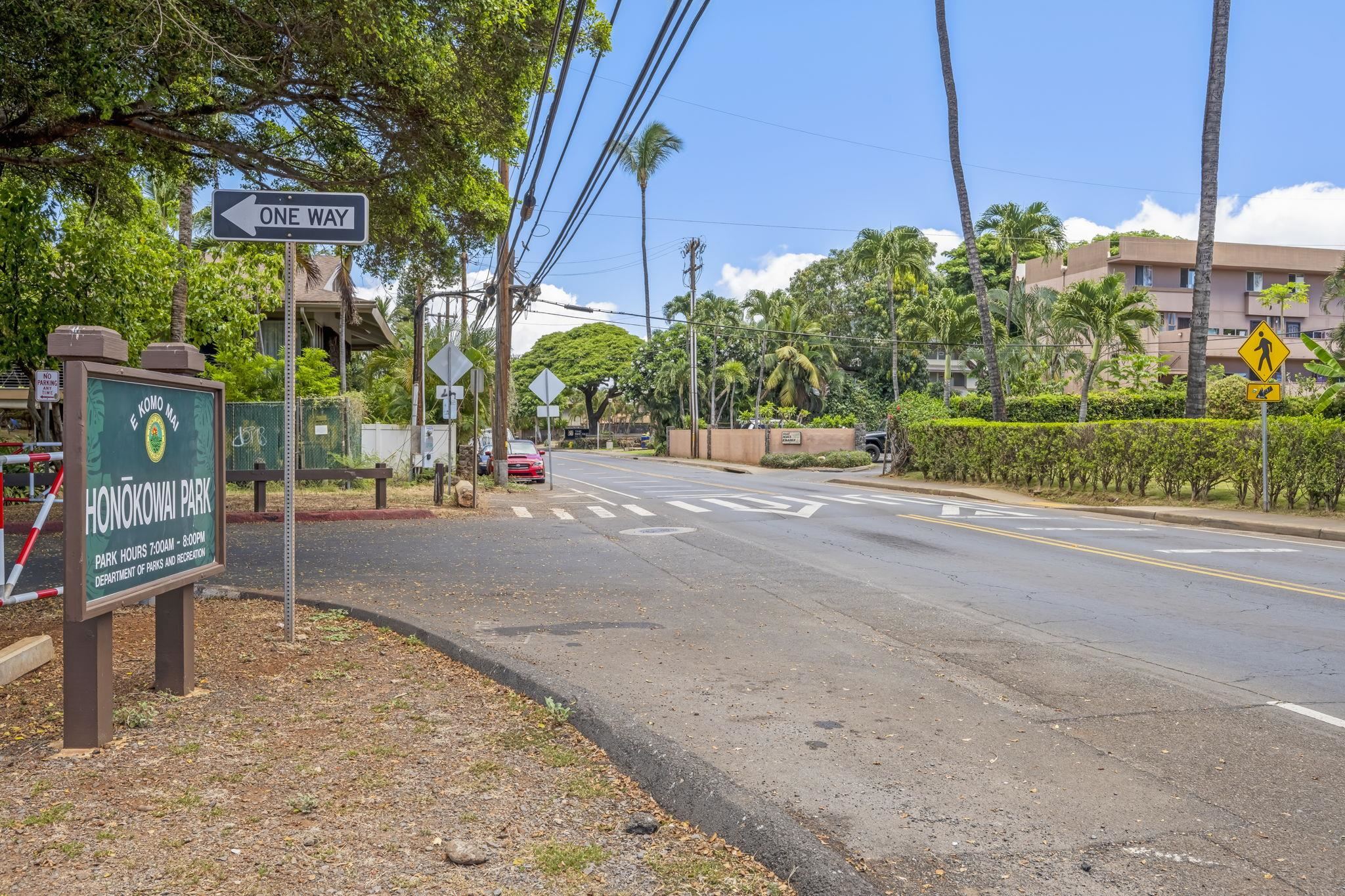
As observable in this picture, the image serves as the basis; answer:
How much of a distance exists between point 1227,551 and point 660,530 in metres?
7.76

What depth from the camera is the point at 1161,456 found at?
65.4 feet

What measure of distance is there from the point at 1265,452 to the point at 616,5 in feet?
44.6

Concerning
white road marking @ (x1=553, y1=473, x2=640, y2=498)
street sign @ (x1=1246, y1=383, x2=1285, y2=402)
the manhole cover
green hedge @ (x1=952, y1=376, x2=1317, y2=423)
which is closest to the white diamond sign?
white road marking @ (x1=553, y1=473, x2=640, y2=498)

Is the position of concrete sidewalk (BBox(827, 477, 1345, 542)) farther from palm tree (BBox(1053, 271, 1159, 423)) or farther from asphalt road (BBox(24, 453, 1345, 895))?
palm tree (BBox(1053, 271, 1159, 423))

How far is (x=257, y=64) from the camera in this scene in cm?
1097

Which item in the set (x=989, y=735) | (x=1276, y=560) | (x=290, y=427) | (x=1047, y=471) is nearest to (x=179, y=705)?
(x=290, y=427)

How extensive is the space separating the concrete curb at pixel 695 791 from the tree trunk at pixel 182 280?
18.1 m

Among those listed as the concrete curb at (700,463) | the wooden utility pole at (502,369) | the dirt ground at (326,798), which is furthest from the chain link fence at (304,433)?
Result: the concrete curb at (700,463)

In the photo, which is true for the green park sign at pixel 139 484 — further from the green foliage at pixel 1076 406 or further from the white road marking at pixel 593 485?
the green foliage at pixel 1076 406

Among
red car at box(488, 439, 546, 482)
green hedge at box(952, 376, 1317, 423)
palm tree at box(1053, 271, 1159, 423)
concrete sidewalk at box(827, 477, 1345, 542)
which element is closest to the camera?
concrete sidewalk at box(827, 477, 1345, 542)

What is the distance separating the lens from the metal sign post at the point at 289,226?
21.9 feet

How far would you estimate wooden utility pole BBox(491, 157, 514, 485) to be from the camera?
25.2m

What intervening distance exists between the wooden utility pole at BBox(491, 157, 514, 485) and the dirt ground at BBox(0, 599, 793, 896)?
19.4 metres

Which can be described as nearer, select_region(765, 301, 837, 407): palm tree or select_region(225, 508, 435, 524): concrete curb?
select_region(225, 508, 435, 524): concrete curb
